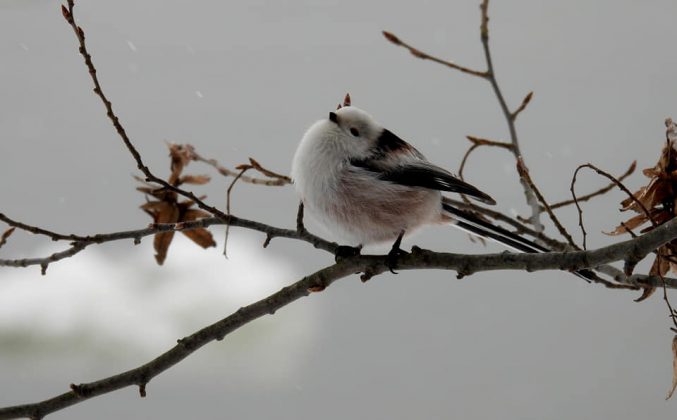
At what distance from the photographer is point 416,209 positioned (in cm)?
129

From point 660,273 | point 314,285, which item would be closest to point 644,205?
point 660,273

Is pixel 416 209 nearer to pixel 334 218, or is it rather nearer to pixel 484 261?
pixel 334 218

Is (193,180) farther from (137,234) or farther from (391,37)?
(391,37)

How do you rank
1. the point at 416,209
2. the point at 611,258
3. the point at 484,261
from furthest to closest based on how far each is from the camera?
the point at 416,209
the point at 484,261
the point at 611,258

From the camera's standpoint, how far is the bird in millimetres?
1253

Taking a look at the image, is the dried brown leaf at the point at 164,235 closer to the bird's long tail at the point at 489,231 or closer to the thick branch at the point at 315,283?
the thick branch at the point at 315,283

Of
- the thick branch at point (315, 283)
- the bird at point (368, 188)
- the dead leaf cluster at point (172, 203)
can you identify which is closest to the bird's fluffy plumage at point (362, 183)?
the bird at point (368, 188)

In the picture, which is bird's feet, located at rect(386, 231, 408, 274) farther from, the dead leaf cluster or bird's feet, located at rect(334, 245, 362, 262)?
the dead leaf cluster

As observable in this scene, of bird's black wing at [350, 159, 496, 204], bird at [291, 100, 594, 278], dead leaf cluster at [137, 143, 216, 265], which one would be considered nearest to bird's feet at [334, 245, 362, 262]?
bird at [291, 100, 594, 278]

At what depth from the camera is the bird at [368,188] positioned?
125cm

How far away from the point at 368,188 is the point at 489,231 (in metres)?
0.25

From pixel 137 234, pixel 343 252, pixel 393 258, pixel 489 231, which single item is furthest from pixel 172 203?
pixel 489 231

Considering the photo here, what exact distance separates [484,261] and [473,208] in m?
0.34

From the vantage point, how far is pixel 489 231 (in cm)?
127
